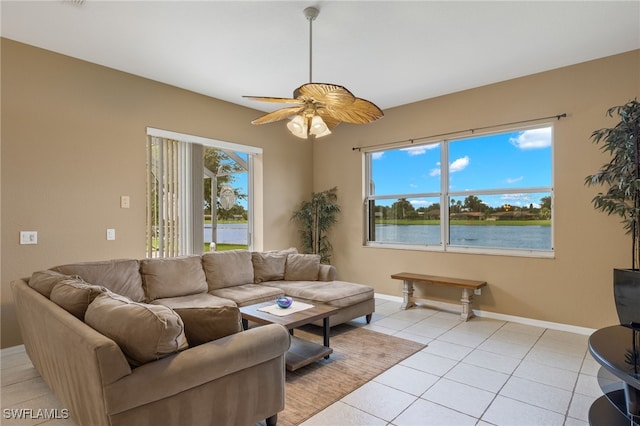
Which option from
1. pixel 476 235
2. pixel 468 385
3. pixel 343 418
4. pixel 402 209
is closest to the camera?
pixel 343 418

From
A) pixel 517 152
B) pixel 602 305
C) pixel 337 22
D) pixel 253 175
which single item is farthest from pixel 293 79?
pixel 602 305

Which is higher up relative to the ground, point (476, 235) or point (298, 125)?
point (298, 125)

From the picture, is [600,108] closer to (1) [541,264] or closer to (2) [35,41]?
(1) [541,264]

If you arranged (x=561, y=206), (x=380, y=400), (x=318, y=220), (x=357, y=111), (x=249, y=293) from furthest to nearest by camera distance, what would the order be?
1. (x=318, y=220)
2. (x=561, y=206)
3. (x=249, y=293)
4. (x=357, y=111)
5. (x=380, y=400)

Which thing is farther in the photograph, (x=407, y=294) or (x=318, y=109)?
(x=407, y=294)

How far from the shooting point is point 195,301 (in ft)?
11.2


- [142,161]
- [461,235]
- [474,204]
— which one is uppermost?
[142,161]

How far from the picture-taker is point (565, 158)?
383cm

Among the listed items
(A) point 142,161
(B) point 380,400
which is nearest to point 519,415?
(B) point 380,400

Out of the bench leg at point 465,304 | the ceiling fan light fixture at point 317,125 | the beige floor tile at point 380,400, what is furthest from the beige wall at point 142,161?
the beige floor tile at point 380,400

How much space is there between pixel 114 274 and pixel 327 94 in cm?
256

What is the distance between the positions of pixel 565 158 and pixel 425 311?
2.45m

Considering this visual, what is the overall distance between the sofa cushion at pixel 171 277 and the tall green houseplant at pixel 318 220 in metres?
2.32

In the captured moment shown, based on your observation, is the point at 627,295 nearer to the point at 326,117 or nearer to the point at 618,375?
the point at 618,375
